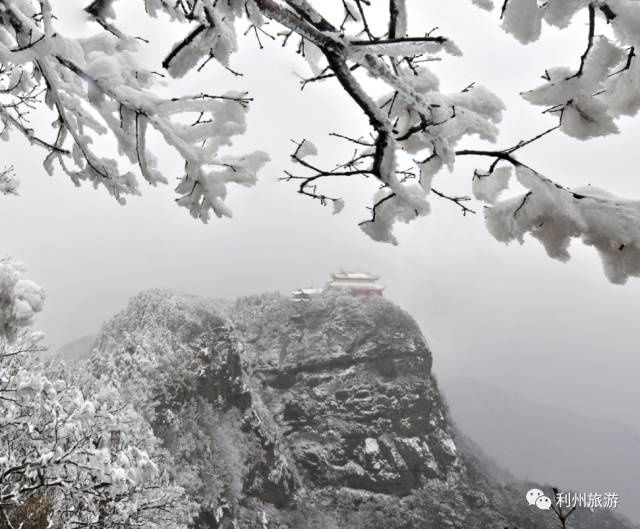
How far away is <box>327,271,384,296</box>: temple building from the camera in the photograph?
56438mm

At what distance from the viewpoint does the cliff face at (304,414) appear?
30969mm

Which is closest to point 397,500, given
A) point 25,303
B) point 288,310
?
point 288,310

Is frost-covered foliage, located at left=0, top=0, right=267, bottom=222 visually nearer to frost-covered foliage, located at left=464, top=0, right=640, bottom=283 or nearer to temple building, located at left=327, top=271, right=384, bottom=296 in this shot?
frost-covered foliage, located at left=464, top=0, right=640, bottom=283

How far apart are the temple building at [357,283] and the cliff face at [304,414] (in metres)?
3.99

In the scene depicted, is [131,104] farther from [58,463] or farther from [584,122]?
[58,463]

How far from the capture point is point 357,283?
5750 centimetres

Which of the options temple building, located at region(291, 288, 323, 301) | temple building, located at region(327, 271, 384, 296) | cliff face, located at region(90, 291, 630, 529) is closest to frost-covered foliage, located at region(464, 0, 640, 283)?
cliff face, located at region(90, 291, 630, 529)

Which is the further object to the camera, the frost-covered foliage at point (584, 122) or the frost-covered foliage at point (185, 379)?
the frost-covered foliage at point (185, 379)

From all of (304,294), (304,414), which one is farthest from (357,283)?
(304,414)

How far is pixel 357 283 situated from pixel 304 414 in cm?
1957

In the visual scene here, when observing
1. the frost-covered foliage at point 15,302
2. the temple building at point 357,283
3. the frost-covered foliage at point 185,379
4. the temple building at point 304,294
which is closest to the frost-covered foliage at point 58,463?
the frost-covered foliage at point 15,302

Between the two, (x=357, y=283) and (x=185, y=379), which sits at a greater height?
(x=357, y=283)

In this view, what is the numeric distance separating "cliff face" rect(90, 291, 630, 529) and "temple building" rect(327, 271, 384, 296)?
399 centimetres

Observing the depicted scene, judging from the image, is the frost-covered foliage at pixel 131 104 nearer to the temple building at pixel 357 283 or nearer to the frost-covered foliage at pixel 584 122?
the frost-covered foliage at pixel 584 122
